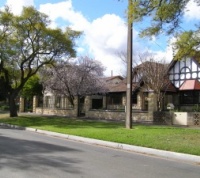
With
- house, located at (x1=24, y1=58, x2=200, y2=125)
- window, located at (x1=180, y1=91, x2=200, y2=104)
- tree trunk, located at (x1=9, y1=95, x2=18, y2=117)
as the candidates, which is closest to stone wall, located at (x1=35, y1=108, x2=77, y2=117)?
house, located at (x1=24, y1=58, x2=200, y2=125)

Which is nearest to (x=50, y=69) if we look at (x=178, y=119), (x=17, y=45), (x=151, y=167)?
(x=17, y=45)

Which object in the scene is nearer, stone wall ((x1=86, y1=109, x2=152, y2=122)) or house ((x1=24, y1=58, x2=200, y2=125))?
stone wall ((x1=86, y1=109, x2=152, y2=122))

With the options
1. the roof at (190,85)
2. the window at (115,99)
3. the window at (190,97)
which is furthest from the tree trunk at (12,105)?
the window at (190,97)

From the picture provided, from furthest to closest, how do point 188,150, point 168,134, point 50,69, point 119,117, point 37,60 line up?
1. point 50,69
2. point 37,60
3. point 119,117
4. point 168,134
5. point 188,150

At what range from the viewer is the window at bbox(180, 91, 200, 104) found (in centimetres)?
3686

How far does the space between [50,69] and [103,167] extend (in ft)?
99.8

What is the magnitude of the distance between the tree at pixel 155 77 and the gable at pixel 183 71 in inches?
104

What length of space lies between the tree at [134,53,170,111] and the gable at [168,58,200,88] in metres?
2.65

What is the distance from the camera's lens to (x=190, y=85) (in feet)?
120

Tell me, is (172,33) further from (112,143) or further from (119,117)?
(119,117)

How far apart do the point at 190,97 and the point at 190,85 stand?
1483mm

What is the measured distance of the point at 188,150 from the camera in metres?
12.9

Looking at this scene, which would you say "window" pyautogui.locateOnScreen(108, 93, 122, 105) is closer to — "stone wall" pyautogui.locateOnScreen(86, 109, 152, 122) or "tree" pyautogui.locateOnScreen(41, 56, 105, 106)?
"tree" pyautogui.locateOnScreen(41, 56, 105, 106)

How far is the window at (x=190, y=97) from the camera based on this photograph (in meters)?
36.9
